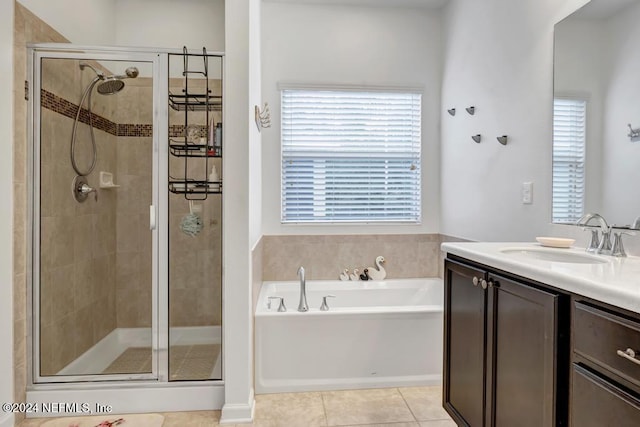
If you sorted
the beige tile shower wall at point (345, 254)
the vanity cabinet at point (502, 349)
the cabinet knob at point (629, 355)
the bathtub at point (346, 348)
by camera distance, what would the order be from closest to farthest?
the cabinet knob at point (629, 355) < the vanity cabinet at point (502, 349) < the bathtub at point (346, 348) < the beige tile shower wall at point (345, 254)

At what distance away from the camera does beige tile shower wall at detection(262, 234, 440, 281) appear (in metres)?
3.18

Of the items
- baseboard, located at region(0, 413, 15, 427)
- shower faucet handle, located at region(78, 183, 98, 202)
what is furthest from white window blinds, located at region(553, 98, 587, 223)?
baseboard, located at region(0, 413, 15, 427)

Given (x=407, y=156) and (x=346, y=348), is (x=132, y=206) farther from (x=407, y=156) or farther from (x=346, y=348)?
(x=407, y=156)

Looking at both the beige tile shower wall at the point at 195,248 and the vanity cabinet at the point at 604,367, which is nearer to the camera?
the vanity cabinet at the point at 604,367

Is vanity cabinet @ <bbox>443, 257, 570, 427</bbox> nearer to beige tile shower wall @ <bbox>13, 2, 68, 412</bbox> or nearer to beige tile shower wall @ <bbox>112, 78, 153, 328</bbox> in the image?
beige tile shower wall @ <bbox>112, 78, 153, 328</bbox>

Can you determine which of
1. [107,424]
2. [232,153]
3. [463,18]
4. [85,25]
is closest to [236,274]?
[232,153]

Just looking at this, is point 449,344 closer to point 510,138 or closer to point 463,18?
point 510,138

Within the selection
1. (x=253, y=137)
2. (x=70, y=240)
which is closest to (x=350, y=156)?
(x=253, y=137)

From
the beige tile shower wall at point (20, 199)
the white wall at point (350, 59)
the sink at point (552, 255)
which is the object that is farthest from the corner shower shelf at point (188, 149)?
the sink at point (552, 255)

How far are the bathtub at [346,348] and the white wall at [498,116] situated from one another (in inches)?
32.5

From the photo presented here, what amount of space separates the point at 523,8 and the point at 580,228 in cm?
134

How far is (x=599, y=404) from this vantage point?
3.03 feet

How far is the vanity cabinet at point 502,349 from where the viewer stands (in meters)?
1.09

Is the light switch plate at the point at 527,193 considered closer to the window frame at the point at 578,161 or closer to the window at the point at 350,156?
the window frame at the point at 578,161
